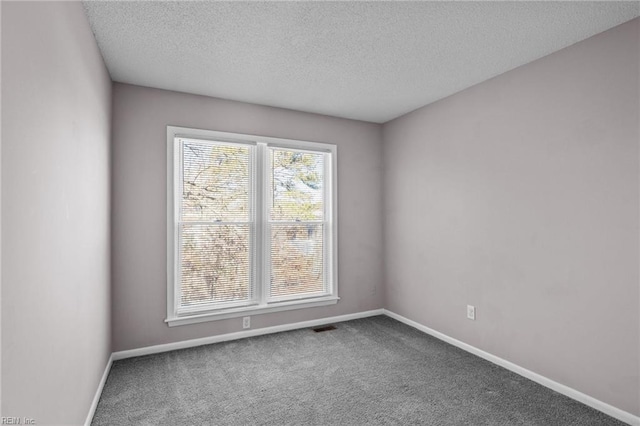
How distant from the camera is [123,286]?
10.7ft

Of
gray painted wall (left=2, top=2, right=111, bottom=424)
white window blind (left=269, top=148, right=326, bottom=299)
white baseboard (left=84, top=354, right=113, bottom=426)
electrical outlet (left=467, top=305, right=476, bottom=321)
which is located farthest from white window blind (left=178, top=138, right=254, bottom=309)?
electrical outlet (left=467, top=305, right=476, bottom=321)

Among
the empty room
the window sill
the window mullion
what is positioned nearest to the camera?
the empty room

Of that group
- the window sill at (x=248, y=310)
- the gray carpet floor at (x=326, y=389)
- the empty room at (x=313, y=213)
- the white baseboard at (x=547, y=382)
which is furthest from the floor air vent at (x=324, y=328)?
the white baseboard at (x=547, y=382)

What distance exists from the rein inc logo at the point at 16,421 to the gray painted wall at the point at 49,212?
21mm

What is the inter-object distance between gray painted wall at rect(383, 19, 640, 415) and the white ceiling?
32 cm

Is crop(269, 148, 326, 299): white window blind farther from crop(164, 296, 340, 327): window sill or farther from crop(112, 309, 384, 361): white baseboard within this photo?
crop(112, 309, 384, 361): white baseboard

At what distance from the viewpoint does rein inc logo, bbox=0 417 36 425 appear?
3.58ft

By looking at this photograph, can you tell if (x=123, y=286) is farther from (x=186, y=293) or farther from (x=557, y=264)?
(x=557, y=264)

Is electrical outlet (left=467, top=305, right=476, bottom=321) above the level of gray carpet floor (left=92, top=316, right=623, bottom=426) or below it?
above

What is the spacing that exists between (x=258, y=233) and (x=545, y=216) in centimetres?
271

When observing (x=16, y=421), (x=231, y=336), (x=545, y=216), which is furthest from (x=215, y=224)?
(x=545, y=216)

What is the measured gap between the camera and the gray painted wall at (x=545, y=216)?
91.6 inches

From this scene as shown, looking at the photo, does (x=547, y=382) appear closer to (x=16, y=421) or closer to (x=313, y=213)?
(x=313, y=213)

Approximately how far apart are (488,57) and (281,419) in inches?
121
